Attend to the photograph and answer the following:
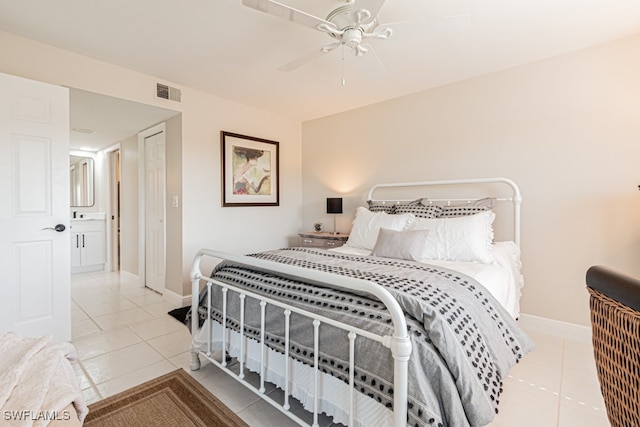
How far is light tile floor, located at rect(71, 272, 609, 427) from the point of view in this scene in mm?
1671

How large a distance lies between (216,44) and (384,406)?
2.67m

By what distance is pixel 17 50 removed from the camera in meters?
2.35

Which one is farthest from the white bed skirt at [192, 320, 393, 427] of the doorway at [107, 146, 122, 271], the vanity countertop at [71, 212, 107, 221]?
the vanity countertop at [71, 212, 107, 221]

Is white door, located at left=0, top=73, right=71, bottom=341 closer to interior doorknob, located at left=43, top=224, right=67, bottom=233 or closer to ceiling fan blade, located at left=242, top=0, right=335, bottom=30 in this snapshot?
interior doorknob, located at left=43, top=224, right=67, bottom=233

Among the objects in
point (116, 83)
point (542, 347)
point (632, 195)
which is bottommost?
point (542, 347)

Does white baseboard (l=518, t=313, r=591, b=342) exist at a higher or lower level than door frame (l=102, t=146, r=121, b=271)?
lower

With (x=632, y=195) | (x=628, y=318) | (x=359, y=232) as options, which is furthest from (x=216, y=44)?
(x=632, y=195)

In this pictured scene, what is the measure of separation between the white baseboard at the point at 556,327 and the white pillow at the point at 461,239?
36.9 inches

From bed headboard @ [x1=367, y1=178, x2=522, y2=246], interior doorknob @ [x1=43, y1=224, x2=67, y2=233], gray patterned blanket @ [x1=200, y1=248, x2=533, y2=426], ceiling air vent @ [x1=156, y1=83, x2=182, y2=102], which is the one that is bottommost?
gray patterned blanket @ [x1=200, y1=248, x2=533, y2=426]

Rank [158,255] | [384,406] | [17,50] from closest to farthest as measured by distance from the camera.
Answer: [384,406] → [17,50] → [158,255]

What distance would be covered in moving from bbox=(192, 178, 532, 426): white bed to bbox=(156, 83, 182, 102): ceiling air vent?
202 centimetres

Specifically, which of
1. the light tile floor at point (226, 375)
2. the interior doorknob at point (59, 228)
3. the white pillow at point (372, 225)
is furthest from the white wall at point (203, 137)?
the white pillow at point (372, 225)

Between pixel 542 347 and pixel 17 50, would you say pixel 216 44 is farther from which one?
pixel 542 347

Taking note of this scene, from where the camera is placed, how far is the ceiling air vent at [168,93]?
3125mm
